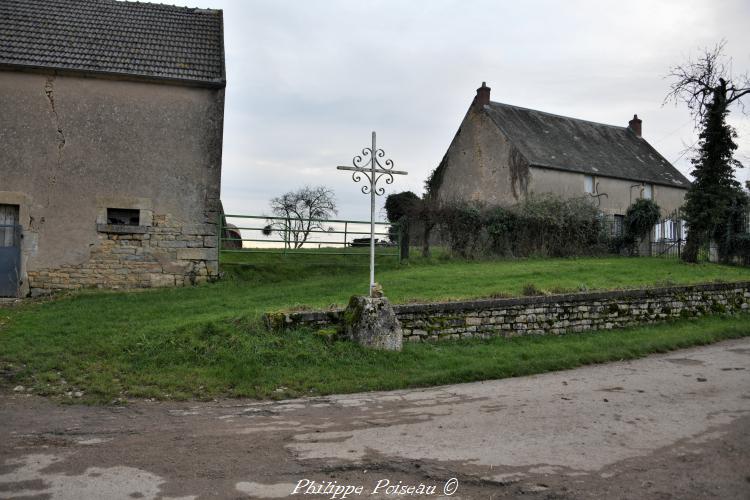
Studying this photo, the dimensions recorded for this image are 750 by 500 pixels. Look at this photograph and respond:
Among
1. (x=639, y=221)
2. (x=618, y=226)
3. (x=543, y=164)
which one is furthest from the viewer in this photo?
(x=618, y=226)

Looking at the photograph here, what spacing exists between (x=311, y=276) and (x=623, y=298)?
8391 mm

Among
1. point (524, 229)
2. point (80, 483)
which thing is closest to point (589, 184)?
point (524, 229)

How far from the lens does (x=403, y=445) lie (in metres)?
5.16

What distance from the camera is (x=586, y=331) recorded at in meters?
10.8

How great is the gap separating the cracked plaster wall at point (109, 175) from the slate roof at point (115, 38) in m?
0.43

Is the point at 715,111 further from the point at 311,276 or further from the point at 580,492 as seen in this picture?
the point at 580,492

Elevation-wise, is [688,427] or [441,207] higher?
[441,207]

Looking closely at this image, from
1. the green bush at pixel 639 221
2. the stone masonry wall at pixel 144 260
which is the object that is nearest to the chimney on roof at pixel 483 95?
the green bush at pixel 639 221

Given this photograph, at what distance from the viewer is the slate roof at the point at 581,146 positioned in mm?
27422

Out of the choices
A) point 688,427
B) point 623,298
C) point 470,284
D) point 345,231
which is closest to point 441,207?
point 345,231

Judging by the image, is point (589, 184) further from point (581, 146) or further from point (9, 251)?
point (9, 251)

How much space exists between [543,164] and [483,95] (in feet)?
17.5

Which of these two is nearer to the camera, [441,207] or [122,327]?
[122,327]

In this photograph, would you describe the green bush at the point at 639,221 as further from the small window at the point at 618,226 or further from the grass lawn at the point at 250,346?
the grass lawn at the point at 250,346
